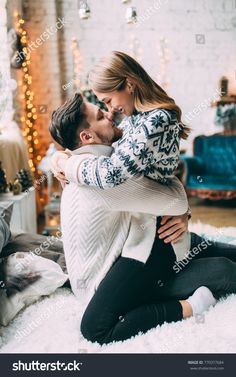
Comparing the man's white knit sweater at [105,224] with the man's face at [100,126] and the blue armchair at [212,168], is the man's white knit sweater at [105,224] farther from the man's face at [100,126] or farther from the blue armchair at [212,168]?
the blue armchair at [212,168]

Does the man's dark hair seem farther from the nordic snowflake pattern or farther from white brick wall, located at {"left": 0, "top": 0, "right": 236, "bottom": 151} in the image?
white brick wall, located at {"left": 0, "top": 0, "right": 236, "bottom": 151}

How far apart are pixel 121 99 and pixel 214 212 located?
64.1 inches

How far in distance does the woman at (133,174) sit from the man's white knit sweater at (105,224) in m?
0.03

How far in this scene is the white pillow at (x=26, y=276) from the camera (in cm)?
132

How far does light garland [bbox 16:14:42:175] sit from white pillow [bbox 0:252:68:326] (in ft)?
5.05

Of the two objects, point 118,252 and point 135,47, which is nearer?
point 118,252

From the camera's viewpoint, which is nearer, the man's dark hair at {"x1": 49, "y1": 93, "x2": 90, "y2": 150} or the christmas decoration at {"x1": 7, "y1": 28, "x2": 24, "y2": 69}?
the man's dark hair at {"x1": 49, "y1": 93, "x2": 90, "y2": 150}

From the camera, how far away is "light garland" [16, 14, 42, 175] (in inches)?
113

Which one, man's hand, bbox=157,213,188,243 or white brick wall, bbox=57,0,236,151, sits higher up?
white brick wall, bbox=57,0,236,151

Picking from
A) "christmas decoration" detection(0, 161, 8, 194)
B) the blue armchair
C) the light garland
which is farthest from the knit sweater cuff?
the blue armchair

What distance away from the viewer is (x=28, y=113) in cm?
306

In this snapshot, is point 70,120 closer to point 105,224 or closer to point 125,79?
point 125,79

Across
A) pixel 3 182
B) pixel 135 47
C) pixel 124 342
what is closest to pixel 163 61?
pixel 135 47

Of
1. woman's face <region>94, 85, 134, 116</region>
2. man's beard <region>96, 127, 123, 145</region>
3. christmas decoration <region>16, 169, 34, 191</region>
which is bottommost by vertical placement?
christmas decoration <region>16, 169, 34, 191</region>
